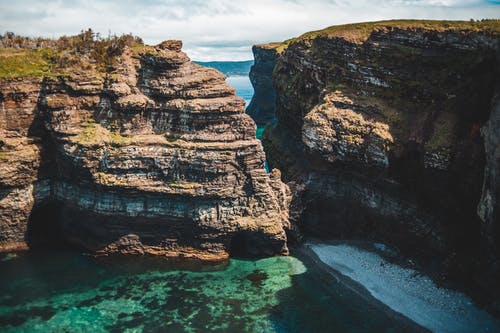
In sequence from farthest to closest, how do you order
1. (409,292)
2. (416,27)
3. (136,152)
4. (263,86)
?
1. (263,86)
2. (416,27)
3. (136,152)
4. (409,292)

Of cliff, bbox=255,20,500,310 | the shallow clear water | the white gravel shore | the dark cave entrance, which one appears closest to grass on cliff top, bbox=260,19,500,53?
cliff, bbox=255,20,500,310

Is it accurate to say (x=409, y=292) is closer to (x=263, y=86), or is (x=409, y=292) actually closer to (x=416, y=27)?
(x=416, y=27)

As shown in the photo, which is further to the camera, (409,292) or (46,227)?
(46,227)

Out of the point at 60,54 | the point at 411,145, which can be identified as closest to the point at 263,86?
the point at 60,54

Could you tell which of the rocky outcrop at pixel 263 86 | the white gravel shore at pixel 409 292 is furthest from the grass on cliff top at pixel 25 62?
the rocky outcrop at pixel 263 86

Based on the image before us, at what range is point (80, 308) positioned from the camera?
33625 millimetres

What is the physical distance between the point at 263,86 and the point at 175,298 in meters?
87.9

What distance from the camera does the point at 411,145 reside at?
37.8 metres

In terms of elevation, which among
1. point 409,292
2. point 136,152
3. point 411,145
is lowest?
point 409,292

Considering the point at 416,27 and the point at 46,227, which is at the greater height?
the point at 416,27

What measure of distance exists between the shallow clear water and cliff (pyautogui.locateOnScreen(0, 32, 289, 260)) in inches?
91.7

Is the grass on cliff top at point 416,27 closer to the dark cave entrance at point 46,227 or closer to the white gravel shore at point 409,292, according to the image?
the white gravel shore at point 409,292

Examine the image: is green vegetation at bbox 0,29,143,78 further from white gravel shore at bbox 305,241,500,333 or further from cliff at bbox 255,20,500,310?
white gravel shore at bbox 305,241,500,333

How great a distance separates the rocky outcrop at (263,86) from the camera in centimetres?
11369
